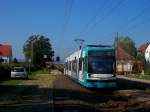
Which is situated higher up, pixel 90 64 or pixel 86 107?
pixel 90 64

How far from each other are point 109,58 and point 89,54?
1507mm

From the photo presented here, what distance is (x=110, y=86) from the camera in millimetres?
34000

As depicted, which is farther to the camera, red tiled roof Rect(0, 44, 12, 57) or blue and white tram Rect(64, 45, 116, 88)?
red tiled roof Rect(0, 44, 12, 57)

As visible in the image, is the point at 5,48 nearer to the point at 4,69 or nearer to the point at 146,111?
the point at 4,69

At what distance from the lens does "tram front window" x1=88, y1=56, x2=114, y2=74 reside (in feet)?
112

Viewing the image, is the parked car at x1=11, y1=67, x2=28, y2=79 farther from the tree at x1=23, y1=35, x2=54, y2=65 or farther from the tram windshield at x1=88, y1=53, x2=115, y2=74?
the tree at x1=23, y1=35, x2=54, y2=65

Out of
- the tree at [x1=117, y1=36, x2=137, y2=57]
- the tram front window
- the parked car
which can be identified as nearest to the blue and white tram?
the tram front window

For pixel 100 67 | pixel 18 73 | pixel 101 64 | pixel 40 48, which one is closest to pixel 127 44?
pixel 40 48

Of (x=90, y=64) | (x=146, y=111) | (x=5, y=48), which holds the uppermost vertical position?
(x=5, y=48)

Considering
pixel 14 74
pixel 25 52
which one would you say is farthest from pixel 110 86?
pixel 25 52

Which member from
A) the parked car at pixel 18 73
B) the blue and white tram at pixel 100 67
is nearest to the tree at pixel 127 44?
the parked car at pixel 18 73

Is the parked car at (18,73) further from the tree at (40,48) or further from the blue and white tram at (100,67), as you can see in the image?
the tree at (40,48)

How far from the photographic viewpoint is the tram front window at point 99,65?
112 ft

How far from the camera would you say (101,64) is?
34.2 m
